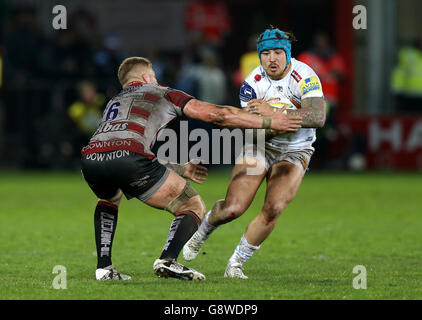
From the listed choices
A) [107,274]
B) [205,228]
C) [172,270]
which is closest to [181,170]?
[205,228]

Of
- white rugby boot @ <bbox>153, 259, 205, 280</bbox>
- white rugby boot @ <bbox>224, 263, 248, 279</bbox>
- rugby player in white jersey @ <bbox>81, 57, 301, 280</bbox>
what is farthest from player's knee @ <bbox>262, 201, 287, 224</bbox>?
white rugby boot @ <bbox>153, 259, 205, 280</bbox>

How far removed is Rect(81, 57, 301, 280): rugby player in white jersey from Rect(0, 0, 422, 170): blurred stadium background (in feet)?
38.2

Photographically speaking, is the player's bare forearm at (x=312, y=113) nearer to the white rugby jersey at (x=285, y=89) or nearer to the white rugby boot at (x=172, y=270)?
the white rugby jersey at (x=285, y=89)

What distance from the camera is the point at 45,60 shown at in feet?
67.6

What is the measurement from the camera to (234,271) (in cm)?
841

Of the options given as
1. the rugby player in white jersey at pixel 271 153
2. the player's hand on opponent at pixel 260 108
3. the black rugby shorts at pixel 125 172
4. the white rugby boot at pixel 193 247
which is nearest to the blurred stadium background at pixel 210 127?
the white rugby boot at pixel 193 247

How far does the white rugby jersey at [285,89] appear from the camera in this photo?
872 cm

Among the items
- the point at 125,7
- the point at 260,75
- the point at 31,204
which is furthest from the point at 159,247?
the point at 125,7

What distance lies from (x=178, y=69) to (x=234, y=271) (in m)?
15.7

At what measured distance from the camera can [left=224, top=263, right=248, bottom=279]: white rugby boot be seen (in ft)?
27.5

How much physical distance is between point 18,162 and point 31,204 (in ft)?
22.1

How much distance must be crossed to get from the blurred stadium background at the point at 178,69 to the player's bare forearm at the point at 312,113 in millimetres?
11181

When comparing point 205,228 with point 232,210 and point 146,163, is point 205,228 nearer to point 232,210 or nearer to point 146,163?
point 232,210

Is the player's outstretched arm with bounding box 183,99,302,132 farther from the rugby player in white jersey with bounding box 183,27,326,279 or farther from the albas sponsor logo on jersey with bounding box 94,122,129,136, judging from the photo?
the albas sponsor logo on jersey with bounding box 94,122,129,136
